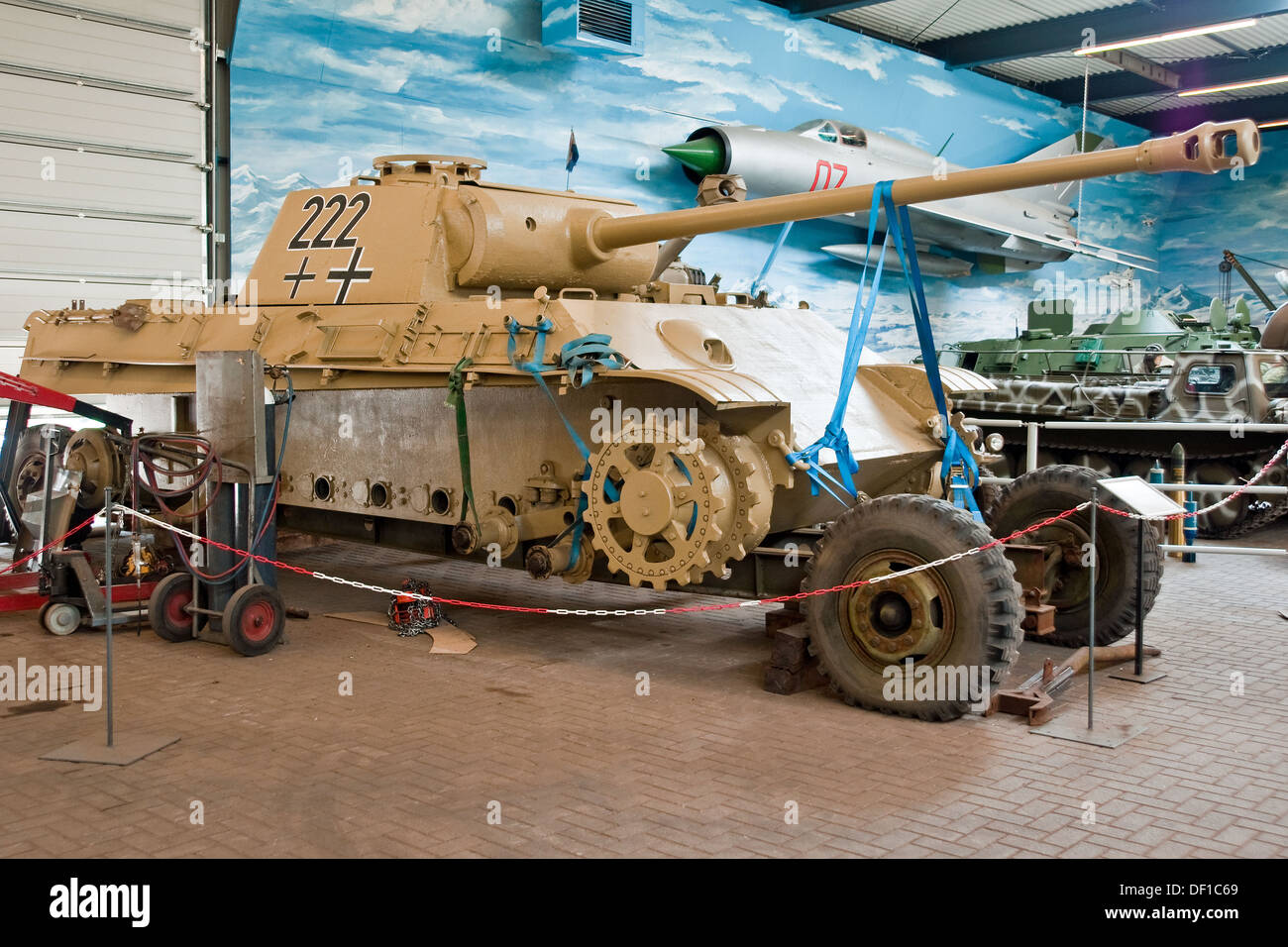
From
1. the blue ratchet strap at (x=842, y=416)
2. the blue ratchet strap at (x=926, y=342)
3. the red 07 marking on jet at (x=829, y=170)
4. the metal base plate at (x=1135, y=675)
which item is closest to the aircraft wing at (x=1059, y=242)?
the red 07 marking on jet at (x=829, y=170)

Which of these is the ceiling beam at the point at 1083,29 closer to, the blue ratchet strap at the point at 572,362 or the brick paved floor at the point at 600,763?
the brick paved floor at the point at 600,763

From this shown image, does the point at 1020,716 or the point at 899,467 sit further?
the point at 899,467

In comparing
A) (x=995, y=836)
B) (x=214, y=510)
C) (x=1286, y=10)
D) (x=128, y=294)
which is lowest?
(x=995, y=836)

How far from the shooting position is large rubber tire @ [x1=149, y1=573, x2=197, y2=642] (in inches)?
329

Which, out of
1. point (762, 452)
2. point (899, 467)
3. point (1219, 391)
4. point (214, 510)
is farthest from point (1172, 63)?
point (214, 510)

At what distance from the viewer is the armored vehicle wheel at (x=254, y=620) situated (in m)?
7.93

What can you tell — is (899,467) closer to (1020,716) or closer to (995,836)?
(1020,716)

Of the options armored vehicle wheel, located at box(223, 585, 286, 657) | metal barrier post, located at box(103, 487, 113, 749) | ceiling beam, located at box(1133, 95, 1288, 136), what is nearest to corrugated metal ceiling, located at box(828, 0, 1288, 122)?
ceiling beam, located at box(1133, 95, 1288, 136)

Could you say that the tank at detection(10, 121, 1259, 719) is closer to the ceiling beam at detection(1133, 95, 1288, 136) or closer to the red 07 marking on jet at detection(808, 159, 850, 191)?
the red 07 marking on jet at detection(808, 159, 850, 191)

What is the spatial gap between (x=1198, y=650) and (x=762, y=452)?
3.41m

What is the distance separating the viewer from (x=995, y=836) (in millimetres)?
4887

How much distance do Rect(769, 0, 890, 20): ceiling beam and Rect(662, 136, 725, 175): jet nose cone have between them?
2.78 m

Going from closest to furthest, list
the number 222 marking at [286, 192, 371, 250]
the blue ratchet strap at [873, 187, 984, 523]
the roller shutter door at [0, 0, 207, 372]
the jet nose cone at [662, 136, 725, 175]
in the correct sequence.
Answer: the blue ratchet strap at [873, 187, 984, 523], the number 222 marking at [286, 192, 371, 250], the roller shutter door at [0, 0, 207, 372], the jet nose cone at [662, 136, 725, 175]

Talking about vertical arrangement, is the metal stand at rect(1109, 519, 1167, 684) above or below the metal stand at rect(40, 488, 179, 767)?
above
